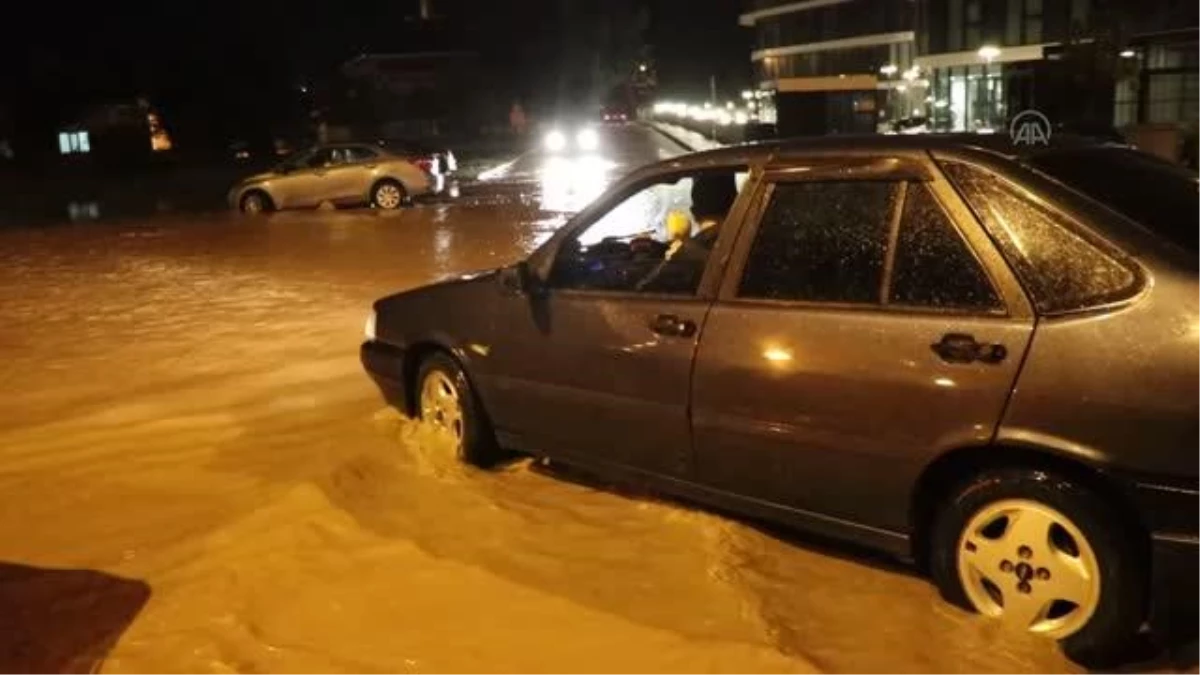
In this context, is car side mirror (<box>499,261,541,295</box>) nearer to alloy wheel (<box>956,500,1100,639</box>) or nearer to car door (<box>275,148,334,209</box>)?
alloy wheel (<box>956,500,1100,639</box>)

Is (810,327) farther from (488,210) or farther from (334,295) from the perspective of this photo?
(488,210)

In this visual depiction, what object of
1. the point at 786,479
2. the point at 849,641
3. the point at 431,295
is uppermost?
the point at 431,295

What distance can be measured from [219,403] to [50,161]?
4019 cm

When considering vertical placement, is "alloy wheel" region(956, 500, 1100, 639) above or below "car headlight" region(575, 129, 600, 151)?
below

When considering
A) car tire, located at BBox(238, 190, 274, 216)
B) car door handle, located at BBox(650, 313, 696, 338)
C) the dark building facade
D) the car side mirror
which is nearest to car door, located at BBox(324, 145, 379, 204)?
car tire, located at BBox(238, 190, 274, 216)

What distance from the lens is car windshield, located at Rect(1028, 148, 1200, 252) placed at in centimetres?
408

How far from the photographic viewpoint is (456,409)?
20.5ft

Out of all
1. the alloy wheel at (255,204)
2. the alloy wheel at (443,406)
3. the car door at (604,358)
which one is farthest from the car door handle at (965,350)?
the alloy wheel at (255,204)

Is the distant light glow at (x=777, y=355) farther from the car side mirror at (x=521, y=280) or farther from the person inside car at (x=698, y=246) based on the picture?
the car side mirror at (x=521, y=280)

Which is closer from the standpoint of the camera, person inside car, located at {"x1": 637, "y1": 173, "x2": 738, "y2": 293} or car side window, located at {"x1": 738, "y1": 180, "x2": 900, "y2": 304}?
car side window, located at {"x1": 738, "y1": 180, "x2": 900, "y2": 304}

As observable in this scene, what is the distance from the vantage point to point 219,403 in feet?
26.6

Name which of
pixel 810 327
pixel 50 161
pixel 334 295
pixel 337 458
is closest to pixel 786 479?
pixel 810 327

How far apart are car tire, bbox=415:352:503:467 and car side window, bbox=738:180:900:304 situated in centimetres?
181

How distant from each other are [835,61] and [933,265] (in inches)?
2799
